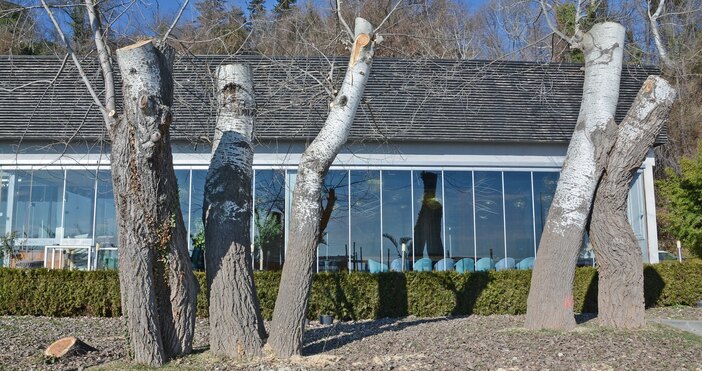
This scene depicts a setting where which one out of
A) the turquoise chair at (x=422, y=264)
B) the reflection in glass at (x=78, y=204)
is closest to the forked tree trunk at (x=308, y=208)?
the turquoise chair at (x=422, y=264)

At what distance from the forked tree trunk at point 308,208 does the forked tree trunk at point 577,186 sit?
132 inches

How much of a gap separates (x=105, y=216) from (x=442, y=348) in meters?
12.4

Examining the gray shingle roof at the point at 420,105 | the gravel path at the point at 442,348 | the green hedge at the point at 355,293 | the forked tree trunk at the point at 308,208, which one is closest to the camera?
the gravel path at the point at 442,348

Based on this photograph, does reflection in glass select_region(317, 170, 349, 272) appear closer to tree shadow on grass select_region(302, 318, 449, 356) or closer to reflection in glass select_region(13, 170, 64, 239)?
tree shadow on grass select_region(302, 318, 449, 356)

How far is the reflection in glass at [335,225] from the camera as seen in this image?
61.2ft

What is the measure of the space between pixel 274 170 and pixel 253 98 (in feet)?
30.7

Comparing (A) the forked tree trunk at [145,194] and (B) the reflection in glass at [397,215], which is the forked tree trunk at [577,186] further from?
(B) the reflection in glass at [397,215]

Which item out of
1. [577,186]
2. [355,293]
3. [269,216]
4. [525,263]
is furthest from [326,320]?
[525,263]

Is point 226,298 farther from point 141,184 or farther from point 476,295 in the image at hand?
point 476,295

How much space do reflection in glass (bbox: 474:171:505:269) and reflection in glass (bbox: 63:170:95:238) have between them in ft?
33.4

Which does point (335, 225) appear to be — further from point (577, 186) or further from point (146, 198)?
point (146, 198)

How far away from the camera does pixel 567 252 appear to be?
10.1m

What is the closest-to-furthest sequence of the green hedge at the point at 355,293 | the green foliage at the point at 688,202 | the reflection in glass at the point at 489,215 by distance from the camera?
the green hedge at the point at 355,293 < the green foliage at the point at 688,202 < the reflection in glass at the point at 489,215

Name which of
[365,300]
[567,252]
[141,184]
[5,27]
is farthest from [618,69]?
[5,27]
